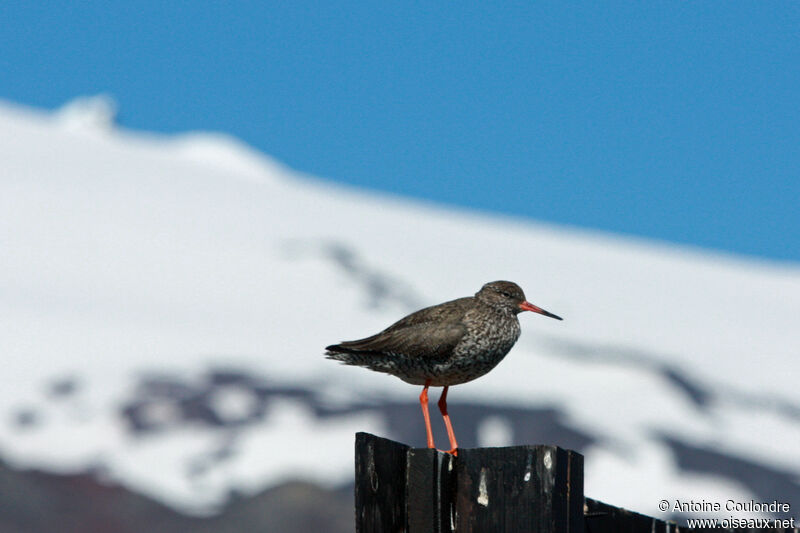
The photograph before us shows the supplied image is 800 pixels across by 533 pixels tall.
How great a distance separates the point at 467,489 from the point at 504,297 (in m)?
3.14

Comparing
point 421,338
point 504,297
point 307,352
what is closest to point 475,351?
point 421,338

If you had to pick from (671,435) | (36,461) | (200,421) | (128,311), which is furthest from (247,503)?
(671,435)

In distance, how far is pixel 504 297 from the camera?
7754 mm

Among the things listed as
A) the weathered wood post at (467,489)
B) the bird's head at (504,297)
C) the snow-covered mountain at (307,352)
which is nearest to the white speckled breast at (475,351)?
the bird's head at (504,297)

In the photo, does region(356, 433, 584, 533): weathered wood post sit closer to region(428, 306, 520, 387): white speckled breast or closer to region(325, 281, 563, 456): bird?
region(325, 281, 563, 456): bird

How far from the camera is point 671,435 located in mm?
24797

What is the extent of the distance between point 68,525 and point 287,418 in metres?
4.56

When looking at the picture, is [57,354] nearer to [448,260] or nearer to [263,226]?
[263,226]

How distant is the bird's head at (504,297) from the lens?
7.67 meters

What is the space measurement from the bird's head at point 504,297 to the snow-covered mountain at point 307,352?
1412 centimetres

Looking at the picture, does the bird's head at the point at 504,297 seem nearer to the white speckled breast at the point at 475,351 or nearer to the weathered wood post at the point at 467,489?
the white speckled breast at the point at 475,351

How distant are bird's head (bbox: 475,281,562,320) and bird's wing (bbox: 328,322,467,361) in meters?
0.41

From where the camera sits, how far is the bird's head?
25.2 feet

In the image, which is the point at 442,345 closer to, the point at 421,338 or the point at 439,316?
the point at 421,338
